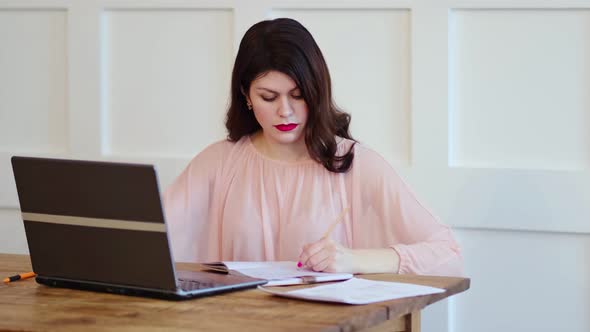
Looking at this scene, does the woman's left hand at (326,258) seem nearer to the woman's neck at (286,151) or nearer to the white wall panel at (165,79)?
the woman's neck at (286,151)

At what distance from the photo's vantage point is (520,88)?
273cm

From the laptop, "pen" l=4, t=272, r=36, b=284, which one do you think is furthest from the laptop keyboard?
"pen" l=4, t=272, r=36, b=284

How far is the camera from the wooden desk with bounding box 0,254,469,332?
1.45 metres

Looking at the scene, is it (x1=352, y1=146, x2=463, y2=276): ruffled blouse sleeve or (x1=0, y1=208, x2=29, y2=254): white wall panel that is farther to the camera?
(x1=0, y1=208, x2=29, y2=254): white wall panel

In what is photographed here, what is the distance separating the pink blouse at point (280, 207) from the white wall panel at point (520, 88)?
20.8 inches

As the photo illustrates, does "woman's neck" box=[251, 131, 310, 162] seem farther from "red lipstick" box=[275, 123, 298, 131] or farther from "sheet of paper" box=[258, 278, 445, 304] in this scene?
"sheet of paper" box=[258, 278, 445, 304]

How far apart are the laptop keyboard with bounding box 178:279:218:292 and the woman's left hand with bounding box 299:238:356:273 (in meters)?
0.24

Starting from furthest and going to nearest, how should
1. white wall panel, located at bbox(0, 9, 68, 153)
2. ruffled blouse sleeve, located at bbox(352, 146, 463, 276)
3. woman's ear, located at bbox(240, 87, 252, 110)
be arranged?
white wall panel, located at bbox(0, 9, 68, 153)
woman's ear, located at bbox(240, 87, 252, 110)
ruffled blouse sleeve, located at bbox(352, 146, 463, 276)

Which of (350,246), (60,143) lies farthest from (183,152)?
(350,246)

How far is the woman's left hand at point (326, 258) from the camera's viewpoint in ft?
6.25

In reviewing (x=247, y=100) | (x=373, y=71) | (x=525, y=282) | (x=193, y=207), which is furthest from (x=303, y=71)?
(x=525, y=282)

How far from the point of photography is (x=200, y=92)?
3049 mm

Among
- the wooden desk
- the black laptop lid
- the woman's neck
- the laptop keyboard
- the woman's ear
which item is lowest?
the wooden desk

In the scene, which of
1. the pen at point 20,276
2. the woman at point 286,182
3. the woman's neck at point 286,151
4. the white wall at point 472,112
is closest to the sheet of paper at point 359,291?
the woman at point 286,182
